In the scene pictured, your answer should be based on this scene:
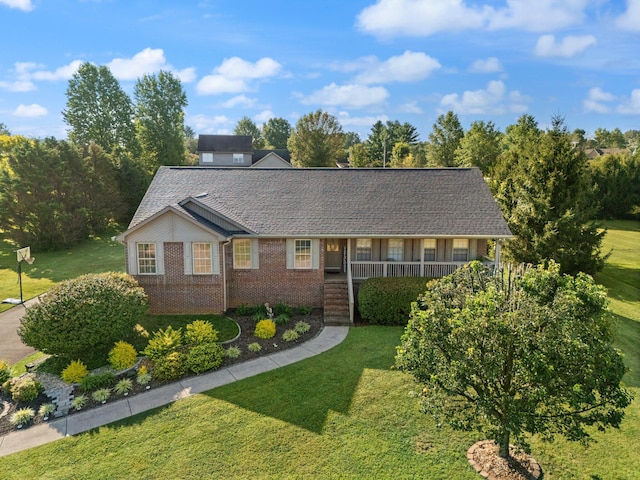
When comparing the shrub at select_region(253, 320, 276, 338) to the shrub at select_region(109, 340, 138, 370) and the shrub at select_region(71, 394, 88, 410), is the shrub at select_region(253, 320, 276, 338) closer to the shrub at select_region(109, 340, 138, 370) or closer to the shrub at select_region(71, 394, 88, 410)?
the shrub at select_region(109, 340, 138, 370)

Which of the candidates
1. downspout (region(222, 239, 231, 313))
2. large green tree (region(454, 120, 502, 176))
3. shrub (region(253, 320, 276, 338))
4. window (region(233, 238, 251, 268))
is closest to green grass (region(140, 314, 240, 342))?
downspout (region(222, 239, 231, 313))

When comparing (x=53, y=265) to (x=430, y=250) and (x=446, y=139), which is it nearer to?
(x=430, y=250)

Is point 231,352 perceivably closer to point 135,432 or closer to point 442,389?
point 135,432

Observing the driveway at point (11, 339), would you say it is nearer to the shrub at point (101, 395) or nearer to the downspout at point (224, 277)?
the shrub at point (101, 395)

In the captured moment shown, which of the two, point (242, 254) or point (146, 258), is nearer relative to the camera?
point (146, 258)

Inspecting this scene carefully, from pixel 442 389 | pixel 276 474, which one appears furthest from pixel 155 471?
pixel 442 389

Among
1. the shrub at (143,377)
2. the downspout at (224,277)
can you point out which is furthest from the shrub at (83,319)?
the downspout at (224,277)

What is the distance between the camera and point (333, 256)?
19.5m

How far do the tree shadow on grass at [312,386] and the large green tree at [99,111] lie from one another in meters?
43.9

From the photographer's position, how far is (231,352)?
511 inches

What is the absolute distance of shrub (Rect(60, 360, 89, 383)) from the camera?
11594 mm

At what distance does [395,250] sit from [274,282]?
18.4ft

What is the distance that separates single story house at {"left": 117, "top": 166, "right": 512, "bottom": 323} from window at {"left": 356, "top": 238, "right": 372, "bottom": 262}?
0.15 feet

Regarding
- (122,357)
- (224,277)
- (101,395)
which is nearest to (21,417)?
(101,395)
